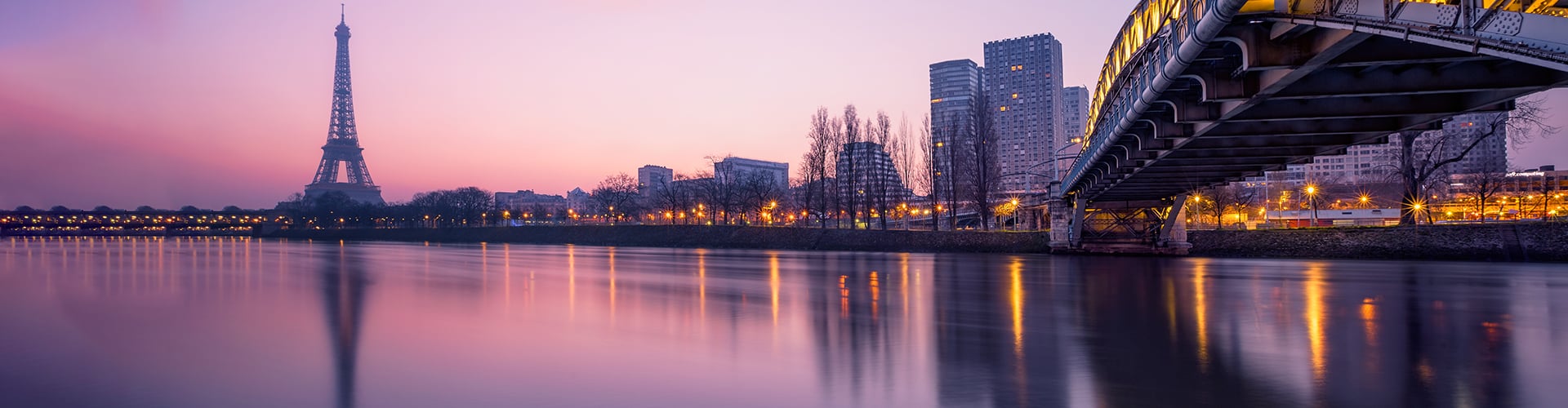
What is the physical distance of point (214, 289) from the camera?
2986 centimetres

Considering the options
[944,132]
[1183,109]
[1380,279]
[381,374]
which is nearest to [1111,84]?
[1183,109]

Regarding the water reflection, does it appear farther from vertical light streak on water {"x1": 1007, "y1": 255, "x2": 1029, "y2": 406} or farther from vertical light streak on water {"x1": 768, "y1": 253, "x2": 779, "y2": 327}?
vertical light streak on water {"x1": 1007, "y1": 255, "x2": 1029, "y2": 406}

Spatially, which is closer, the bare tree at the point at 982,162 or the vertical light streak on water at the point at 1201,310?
the vertical light streak on water at the point at 1201,310

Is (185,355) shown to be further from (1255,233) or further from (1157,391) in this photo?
(1255,233)

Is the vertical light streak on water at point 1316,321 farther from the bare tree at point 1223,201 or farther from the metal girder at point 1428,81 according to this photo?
the bare tree at point 1223,201

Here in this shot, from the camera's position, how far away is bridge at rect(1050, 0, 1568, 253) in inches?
393

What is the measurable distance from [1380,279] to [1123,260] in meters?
17.5

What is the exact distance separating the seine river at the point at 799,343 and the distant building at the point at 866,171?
1795 inches

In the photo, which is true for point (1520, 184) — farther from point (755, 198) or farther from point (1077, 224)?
point (755, 198)

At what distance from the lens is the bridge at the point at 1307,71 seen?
32.8 ft

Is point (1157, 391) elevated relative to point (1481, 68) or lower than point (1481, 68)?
lower

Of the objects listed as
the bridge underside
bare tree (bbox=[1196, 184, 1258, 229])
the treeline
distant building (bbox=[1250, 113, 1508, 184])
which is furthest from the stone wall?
the treeline

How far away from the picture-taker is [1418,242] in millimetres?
43906

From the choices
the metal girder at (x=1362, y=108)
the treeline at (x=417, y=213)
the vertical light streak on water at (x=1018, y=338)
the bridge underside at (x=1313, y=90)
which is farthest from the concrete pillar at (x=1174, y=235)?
the treeline at (x=417, y=213)
